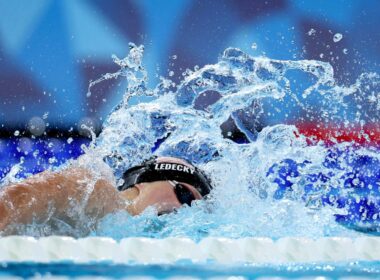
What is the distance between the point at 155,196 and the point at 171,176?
0.10m

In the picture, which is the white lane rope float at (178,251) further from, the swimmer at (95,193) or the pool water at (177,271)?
the swimmer at (95,193)

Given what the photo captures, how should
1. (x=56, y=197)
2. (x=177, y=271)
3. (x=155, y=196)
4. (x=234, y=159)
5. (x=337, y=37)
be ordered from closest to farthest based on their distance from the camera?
1. (x=177, y=271)
2. (x=56, y=197)
3. (x=155, y=196)
4. (x=234, y=159)
5. (x=337, y=37)

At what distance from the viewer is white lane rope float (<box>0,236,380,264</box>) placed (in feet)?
2.80

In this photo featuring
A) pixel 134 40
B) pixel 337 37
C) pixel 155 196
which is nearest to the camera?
pixel 155 196

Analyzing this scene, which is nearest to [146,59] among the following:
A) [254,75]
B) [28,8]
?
[28,8]

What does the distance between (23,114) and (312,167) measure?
7.85 feet

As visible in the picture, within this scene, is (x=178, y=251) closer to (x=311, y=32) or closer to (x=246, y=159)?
(x=246, y=159)

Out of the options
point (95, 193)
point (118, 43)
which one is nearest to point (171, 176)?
point (95, 193)

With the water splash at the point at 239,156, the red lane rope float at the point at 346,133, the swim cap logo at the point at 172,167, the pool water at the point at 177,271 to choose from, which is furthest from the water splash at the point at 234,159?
the pool water at the point at 177,271

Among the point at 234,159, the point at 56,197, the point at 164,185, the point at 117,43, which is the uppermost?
the point at 117,43

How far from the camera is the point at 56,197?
4.41ft

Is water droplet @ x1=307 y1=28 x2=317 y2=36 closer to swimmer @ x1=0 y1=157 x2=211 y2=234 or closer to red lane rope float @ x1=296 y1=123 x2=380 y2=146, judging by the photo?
red lane rope float @ x1=296 y1=123 x2=380 y2=146

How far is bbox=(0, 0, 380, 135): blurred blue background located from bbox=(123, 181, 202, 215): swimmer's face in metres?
2.54

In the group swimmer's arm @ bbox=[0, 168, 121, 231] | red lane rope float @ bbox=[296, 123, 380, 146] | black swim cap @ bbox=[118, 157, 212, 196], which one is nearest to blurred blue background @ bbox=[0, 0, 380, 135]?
red lane rope float @ bbox=[296, 123, 380, 146]
